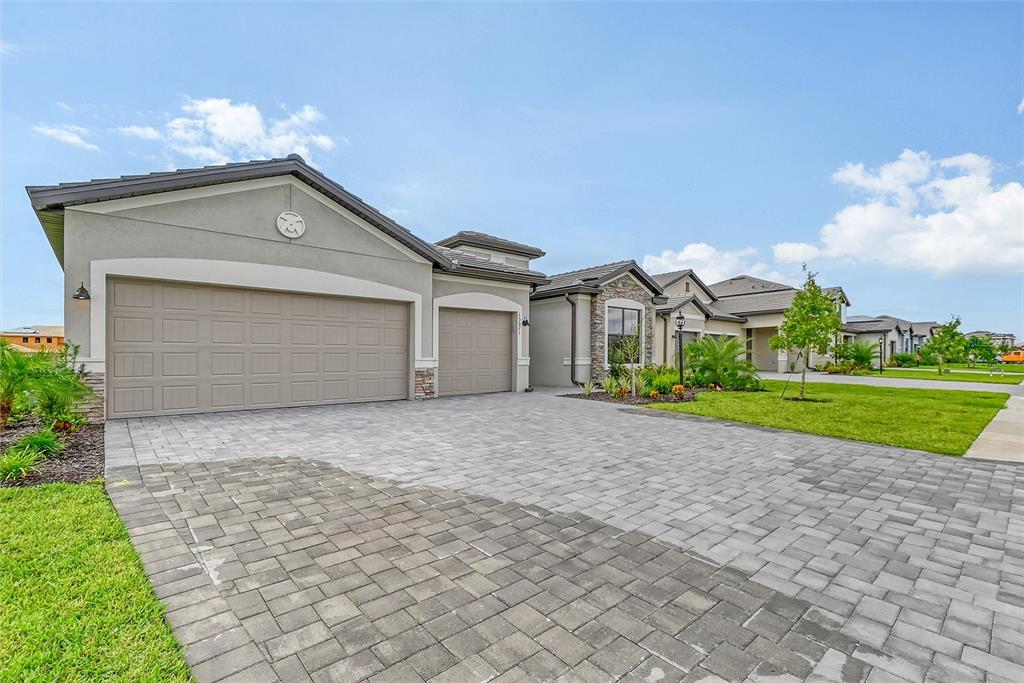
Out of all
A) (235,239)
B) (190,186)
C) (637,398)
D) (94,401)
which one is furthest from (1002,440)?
(94,401)

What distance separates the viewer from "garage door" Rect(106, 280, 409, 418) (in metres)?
8.11

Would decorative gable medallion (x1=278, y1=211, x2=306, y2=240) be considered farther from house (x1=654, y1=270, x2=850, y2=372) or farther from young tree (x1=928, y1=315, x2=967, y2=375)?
young tree (x1=928, y1=315, x2=967, y2=375)

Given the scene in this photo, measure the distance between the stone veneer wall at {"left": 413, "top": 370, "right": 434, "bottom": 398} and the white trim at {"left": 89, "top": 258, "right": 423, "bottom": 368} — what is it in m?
0.28

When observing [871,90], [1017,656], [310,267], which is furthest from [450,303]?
[871,90]

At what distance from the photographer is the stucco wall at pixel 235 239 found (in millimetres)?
7574

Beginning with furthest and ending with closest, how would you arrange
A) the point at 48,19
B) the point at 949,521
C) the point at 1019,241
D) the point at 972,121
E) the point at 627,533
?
the point at 1019,241 < the point at 972,121 < the point at 48,19 < the point at 949,521 < the point at 627,533

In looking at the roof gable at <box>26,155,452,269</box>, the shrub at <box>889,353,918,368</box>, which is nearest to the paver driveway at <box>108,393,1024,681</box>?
the roof gable at <box>26,155,452,269</box>

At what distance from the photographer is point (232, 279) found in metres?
8.83

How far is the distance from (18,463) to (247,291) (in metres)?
5.13

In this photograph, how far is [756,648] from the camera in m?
2.17

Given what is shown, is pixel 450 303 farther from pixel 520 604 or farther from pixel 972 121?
pixel 972 121

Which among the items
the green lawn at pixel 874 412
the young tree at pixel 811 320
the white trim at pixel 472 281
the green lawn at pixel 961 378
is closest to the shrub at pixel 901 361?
the green lawn at pixel 961 378

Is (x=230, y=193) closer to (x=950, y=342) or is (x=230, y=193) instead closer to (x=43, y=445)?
(x=43, y=445)

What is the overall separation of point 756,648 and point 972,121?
19.3m
